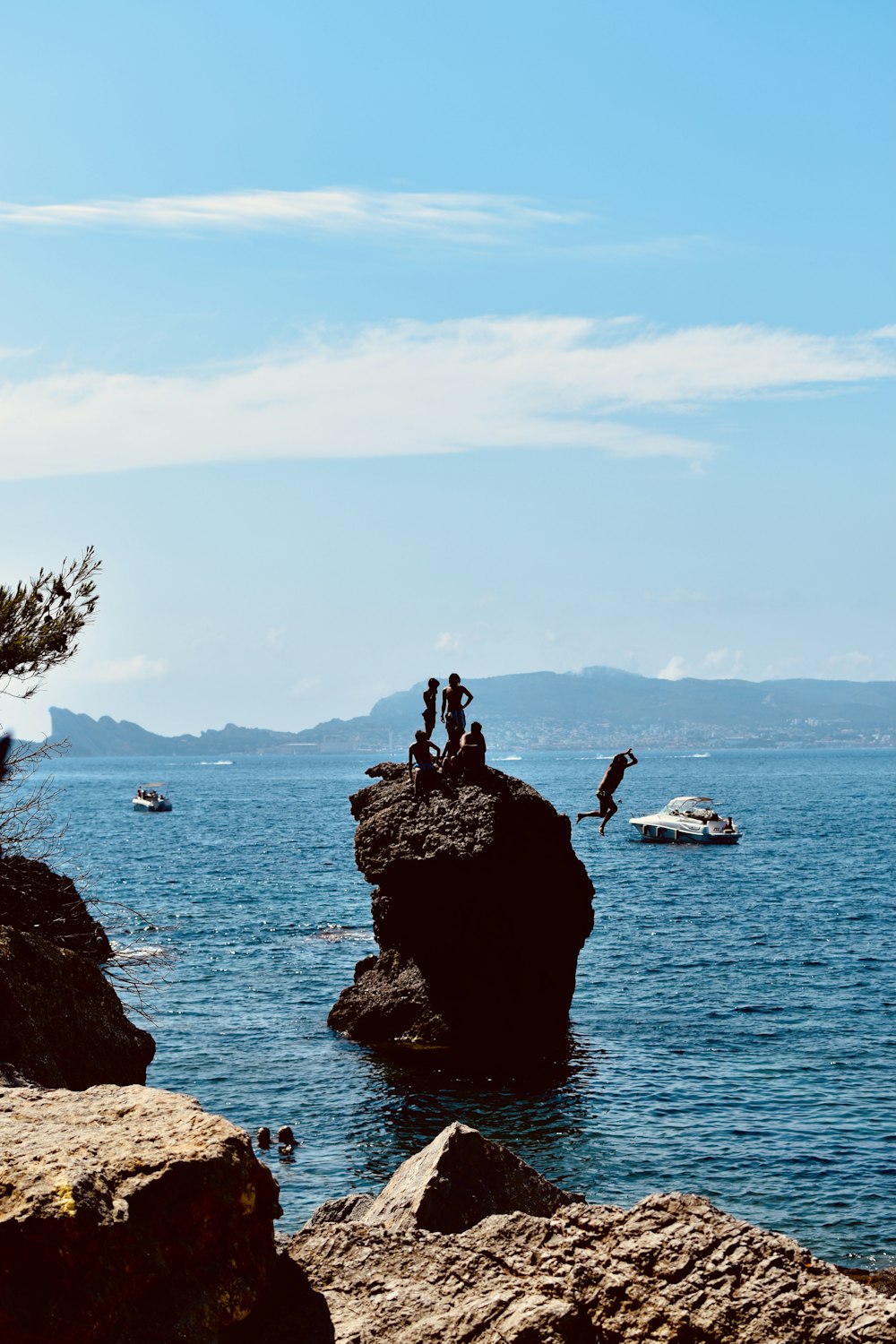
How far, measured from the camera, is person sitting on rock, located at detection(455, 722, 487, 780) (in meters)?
32.8

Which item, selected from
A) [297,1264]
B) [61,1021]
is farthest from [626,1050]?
[297,1264]

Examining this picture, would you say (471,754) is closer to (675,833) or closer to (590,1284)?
(590,1284)

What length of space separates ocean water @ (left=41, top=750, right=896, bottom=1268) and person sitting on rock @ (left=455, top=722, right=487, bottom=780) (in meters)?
7.36

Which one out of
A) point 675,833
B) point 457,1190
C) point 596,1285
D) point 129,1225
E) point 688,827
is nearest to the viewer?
point 129,1225

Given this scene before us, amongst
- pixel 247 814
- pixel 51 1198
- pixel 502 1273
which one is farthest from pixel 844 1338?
pixel 247 814

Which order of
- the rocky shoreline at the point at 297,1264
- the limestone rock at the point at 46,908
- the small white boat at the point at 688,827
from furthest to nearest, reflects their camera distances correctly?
the small white boat at the point at 688,827, the limestone rock at the point at 46,908, the rocky shoreline at the point at 297,1264

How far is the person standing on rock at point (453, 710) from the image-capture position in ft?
101

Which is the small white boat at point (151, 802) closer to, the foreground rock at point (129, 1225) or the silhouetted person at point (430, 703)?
the silhouetted person at point (430, 703)

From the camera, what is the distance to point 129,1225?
661cm

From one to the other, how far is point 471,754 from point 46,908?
54.9 ft

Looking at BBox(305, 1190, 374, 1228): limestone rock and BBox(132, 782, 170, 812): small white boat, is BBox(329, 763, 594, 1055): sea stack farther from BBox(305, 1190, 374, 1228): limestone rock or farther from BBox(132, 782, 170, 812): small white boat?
BBox(132, 782, 170, 812): small white boat

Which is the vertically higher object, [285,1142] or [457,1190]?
[457,1190]

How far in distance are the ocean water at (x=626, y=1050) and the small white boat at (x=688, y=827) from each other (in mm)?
21058

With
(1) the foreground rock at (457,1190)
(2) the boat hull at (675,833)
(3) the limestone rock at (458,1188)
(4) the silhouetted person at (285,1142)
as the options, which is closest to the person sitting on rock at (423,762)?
(4) the silhouetted person at (285,1142)
